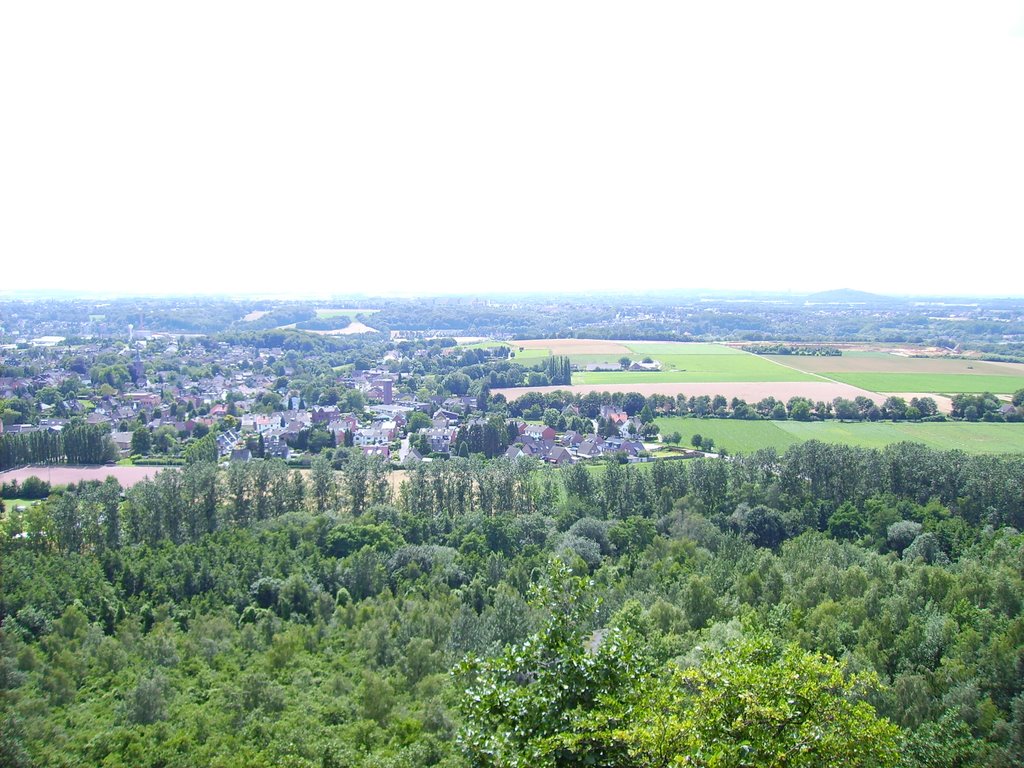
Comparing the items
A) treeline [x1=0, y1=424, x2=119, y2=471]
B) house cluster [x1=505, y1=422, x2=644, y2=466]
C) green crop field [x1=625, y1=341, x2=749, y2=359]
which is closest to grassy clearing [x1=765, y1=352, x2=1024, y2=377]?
green crop field [x1=625, y1=341, x2=749, y2=359]

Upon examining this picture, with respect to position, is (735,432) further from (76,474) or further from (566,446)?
(76,474)

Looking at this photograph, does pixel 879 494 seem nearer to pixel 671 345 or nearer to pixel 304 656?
pixel 304 656

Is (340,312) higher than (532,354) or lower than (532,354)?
higher

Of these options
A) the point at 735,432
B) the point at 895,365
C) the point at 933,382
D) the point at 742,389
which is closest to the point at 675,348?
the point at 895,365

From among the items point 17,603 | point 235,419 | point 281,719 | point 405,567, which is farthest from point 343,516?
point 235,419

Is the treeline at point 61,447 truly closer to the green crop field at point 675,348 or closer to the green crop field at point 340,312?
the green crop field at point 675,348

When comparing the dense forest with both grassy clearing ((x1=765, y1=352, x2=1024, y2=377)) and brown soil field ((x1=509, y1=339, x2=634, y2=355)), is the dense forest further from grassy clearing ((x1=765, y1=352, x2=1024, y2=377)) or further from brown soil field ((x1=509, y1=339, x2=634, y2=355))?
brown soil field ((x1=509, y1=339, x2=634, y2=355))
